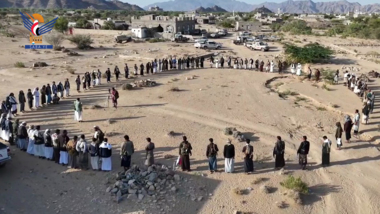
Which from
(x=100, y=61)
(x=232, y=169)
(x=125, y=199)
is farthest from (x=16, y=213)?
(x=100, y=61)

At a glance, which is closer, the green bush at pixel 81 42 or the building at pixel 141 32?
the green bush at pixel 81 42

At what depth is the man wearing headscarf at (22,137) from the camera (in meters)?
12.9

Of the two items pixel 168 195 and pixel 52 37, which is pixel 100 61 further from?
pixel 168 195

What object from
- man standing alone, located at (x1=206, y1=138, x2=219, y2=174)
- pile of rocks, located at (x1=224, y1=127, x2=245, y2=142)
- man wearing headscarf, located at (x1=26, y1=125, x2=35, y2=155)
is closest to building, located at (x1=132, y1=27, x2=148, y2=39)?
pile of rocks, located at (x1=224, y1=127, x2=245, y2=142)

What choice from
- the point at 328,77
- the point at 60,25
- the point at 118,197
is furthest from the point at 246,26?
the point at 118,197

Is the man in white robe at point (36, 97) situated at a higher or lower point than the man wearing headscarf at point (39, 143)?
higher

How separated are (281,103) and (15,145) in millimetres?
13287

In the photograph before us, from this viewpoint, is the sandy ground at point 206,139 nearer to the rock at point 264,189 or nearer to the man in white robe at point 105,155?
the rock at point 264,189

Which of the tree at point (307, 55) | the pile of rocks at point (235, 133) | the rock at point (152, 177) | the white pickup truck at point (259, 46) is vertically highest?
the white pickup truck at point (259, 46)

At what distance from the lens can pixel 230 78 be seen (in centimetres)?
2688

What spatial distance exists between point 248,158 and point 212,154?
1.13 metres

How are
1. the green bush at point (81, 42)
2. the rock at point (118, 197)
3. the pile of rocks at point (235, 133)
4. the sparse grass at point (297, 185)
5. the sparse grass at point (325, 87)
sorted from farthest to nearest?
the green bush at point (81, 42) → the sparse grass at point (325, 87) → the pile of rocks at point (235, 133) → the sparse grass at point (297, 185) → the rock at point (118, 197)

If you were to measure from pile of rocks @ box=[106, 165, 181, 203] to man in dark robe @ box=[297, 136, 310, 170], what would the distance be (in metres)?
3.99

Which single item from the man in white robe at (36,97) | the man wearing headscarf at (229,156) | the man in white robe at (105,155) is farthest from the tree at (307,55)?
the man in white robe at (105,155)
